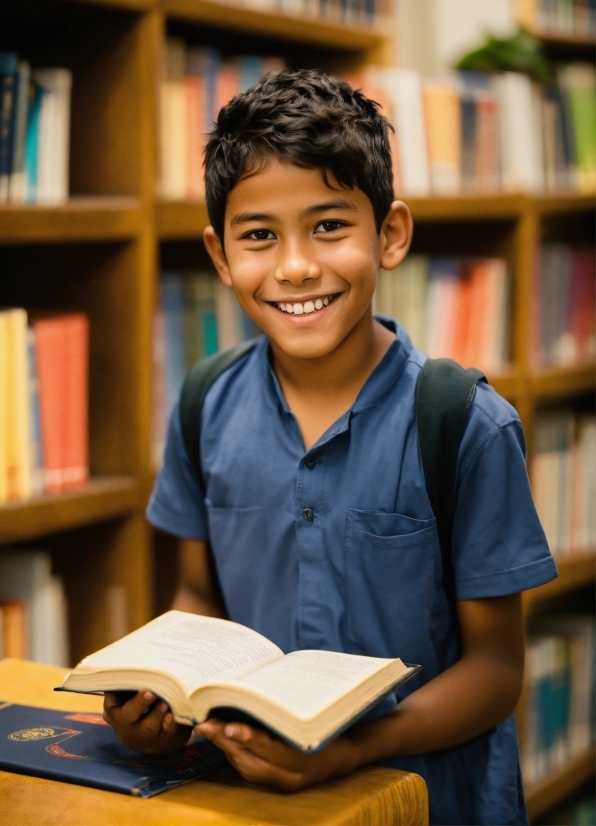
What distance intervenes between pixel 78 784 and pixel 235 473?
46cm

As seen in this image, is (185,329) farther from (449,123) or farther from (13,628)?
(449,123)

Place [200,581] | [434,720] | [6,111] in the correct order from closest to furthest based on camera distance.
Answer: [434,720] → [200,581] → [6,111]

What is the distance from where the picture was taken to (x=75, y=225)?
1730 millimetres

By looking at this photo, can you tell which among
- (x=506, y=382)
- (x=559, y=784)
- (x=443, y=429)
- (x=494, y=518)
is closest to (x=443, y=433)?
(x=443, y=429)

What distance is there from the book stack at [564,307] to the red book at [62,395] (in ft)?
4.25

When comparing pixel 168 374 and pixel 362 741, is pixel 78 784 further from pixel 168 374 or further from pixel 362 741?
pixel 168 374

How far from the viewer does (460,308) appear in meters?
2.54

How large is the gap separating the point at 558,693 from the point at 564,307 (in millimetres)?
1022

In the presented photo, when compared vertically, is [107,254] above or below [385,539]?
above

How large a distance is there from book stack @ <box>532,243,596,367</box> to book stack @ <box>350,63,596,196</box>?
19cm

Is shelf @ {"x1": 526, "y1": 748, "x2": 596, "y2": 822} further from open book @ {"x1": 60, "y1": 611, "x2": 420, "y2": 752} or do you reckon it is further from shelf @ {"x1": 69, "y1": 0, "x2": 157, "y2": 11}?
shelf @ {"x1": 69, "y1": 0, "x2": 157, "y2": 11}

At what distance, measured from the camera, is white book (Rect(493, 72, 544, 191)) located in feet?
8.38

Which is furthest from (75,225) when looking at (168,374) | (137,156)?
(168,374)

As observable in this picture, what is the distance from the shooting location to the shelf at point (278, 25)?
1.90m
